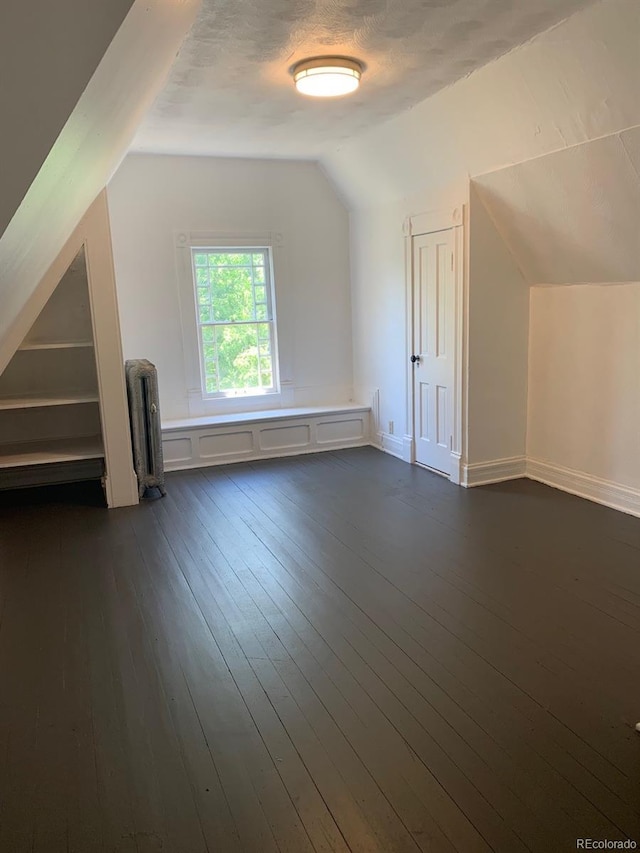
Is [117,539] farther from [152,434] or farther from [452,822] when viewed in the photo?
[452,822]

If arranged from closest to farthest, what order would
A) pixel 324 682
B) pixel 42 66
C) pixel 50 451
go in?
1. pixel 42 66
2. pixel 324 682
3. pixel 50 451

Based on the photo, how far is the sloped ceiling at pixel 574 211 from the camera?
11.1 ft

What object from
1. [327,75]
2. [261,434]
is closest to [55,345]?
[261,434]

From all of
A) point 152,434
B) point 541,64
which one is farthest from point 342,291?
point 541,64

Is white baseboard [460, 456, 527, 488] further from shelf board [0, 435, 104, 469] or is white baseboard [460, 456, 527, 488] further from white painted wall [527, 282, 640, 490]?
shelf board [0, 435, 104, 469]

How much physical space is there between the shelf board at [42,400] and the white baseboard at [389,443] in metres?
2.62

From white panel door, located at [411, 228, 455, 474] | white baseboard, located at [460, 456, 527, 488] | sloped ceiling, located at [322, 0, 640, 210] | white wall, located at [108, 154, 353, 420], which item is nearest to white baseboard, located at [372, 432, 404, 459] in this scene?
white panel door, located at [411, 228, 455, 474]

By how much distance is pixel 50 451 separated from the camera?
4.80 m

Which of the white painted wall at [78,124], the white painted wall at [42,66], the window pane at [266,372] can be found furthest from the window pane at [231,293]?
the white painted wall at [42,66]

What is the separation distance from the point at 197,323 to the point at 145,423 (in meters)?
1.47

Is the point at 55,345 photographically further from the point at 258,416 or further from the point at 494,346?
the point at 494,346

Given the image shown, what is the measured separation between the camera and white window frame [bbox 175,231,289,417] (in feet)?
18.7

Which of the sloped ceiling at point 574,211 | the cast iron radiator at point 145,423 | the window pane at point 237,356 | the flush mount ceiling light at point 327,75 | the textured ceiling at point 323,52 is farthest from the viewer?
the window pane at point 237,356

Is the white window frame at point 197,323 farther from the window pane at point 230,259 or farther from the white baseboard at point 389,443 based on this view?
the white baseboard at point 389,443
